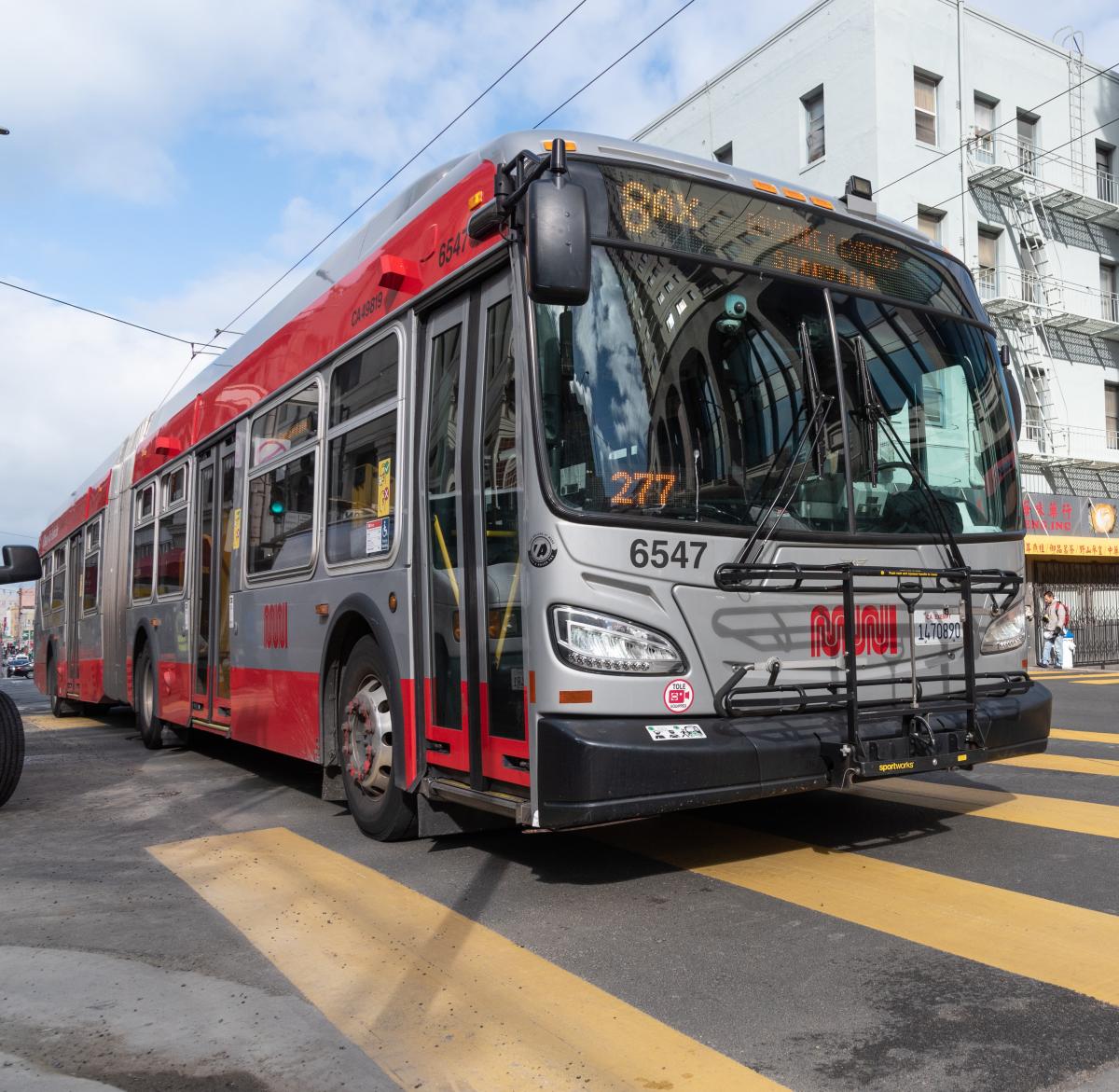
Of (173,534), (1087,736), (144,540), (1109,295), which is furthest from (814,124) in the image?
(173,534)

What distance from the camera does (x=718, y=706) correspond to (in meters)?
4.66

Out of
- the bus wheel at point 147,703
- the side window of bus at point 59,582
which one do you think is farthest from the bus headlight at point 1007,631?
the side window of bus at point 59,582

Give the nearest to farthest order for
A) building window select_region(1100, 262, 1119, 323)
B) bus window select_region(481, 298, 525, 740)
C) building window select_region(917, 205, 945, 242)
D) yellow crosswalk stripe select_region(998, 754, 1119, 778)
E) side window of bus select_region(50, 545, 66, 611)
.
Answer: bus window select_region(481, 298, 525, 740)
yellow crosswalk stripe select_region(998, 754, 1119, 778)
side window of bus select_region(50, 545, 66, 611)
building window select_region(917, 205, 945, 242)
building window select_region(1100, 262, 1119, 323)

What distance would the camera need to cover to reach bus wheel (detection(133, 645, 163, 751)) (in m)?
11.4

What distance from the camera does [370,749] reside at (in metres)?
6.07

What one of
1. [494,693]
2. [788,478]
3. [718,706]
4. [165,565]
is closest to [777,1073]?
[718,706]

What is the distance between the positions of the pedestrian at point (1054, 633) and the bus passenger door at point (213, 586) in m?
19.8

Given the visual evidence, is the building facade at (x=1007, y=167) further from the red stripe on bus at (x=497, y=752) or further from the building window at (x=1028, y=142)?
the red stripe on bus at (x=497, y=752)

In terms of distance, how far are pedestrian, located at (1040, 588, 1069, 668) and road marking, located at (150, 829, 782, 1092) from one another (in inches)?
864

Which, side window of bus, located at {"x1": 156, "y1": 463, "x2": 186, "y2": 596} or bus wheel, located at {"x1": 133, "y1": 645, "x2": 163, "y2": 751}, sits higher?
side window of bus, located at {"x1": 156, "y1": 463, "x2": 186, "y2": 596}

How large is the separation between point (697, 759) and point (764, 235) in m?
2.46

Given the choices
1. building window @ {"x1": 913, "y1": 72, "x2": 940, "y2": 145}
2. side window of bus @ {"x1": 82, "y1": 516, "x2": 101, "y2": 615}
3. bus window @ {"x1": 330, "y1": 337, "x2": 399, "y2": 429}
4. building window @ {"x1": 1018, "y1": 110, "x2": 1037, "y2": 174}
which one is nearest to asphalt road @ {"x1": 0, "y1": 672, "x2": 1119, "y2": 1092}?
bus window @ {"x1": 330, "y1": 337, "x2": 399, "y2": 429}

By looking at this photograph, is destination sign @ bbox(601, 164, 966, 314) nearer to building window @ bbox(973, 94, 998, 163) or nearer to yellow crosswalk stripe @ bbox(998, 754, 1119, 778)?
yellow crosswalk stripe @ bbox(998, 754, 1119, 778)

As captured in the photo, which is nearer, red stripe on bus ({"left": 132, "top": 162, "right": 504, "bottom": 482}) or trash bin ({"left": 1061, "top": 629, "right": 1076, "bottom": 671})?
red stripe on bus ({"left": 132, "top": 162, "right": 504, "bottom": 482})
